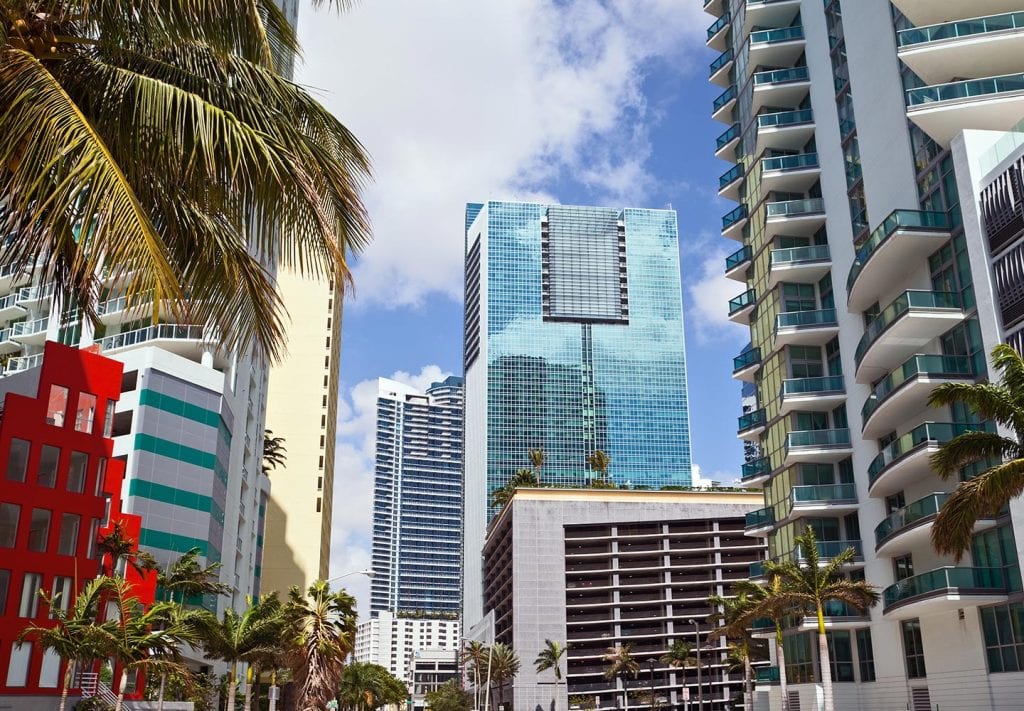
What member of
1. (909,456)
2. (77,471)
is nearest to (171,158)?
(909,456)

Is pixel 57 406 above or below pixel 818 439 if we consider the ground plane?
below

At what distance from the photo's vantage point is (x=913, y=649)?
47.0 metres

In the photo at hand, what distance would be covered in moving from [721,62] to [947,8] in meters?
28.7

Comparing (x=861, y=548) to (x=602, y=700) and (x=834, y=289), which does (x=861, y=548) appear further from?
(x=602, y=700)

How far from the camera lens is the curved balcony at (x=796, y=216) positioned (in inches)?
2371

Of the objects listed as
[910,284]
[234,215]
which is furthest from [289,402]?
[234,215]

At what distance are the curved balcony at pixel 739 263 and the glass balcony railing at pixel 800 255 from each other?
6974 mm

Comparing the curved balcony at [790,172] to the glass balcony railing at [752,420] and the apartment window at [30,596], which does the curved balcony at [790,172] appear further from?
the apartment window at [30,596]

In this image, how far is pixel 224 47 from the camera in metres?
10.7

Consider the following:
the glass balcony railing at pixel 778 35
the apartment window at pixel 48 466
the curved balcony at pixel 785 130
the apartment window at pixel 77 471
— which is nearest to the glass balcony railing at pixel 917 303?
the curved balcony at pixel 785 130

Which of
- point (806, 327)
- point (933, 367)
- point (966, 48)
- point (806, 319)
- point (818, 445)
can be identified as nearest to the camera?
point (966, 48)

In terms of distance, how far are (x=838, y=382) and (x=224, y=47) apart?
169 ft

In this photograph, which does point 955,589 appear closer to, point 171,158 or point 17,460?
point 171,158

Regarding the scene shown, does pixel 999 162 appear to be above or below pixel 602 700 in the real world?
above
